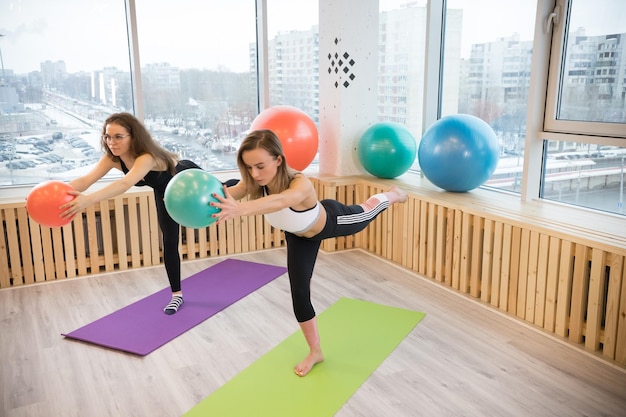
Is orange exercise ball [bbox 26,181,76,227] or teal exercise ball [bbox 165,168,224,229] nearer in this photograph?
teal exercise ball [bbox 165,168,224,229]

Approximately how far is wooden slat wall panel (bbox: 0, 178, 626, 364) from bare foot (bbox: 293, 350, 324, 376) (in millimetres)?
1516

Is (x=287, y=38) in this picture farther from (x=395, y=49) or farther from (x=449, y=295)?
(x=449, y=295)

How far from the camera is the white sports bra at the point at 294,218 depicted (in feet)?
8.55

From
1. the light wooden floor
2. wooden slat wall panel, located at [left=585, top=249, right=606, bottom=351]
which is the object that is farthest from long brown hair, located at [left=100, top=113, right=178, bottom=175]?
wooden slat wall panel, located at [left=585, top=249, right=606, bottom=351]

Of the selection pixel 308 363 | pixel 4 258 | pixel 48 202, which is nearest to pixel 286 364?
pixel 308 363

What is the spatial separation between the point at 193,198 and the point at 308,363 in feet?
3.96

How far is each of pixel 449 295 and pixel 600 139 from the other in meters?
1.52

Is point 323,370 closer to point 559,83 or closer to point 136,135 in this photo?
point 136,135

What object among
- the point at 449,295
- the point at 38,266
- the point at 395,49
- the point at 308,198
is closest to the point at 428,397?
the point at 308,198

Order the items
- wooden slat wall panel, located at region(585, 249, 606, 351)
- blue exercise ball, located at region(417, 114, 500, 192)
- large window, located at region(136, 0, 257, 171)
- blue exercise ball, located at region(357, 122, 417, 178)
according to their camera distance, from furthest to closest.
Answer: large window, located at region(136, 0, 257, 171), blue exercise ball, located at region(357, 122, 417, 178), blue exercise ball, located at region(417, 114, 500, 192), wooden slat wall panel, located at region(585, 249, 606, 351)

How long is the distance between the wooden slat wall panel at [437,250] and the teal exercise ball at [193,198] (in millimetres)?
2170

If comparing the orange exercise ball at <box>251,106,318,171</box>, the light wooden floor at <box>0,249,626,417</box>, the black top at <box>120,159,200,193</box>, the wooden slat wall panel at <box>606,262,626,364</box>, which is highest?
the orange exercise ball at <box>251,106,318,171</box>

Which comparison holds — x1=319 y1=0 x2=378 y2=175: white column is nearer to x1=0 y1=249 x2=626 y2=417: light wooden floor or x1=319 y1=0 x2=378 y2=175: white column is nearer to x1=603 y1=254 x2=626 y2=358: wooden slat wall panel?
x1=0 y1=249 x2=626 y2=417: light wooden floor

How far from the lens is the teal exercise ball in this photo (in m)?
2.27
